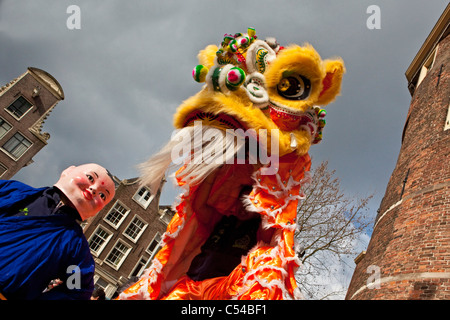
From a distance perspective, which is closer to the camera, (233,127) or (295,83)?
(233,127)

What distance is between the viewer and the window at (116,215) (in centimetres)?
1910

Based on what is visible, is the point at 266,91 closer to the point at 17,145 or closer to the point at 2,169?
the point at 2,169

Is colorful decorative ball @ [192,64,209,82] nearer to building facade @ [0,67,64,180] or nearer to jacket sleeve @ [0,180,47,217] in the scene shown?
jacket sleeve @ [0,180,47,217]

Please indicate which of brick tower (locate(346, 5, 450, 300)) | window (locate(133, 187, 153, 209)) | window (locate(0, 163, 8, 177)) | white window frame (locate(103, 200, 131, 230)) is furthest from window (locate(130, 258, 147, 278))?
brick tower (locate(346, 5, 450, 300))

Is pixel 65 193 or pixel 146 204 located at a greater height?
pixel 146 204

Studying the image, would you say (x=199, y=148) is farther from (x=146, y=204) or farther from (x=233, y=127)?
(x=146, y=204)

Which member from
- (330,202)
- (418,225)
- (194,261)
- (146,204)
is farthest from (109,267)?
(194,261)

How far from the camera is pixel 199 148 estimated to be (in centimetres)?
248

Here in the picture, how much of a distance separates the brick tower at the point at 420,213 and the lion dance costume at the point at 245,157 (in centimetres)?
507

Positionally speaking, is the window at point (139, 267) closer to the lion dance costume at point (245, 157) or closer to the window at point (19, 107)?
the window at point (19, 107)

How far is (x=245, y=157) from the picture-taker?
2639 millimetres

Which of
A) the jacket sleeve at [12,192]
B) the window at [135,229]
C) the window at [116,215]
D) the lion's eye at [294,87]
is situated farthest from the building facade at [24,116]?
the lion's eye at [294,87]

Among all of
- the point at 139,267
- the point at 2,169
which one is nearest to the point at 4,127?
the point at 2,169

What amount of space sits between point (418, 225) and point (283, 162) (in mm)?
5880
